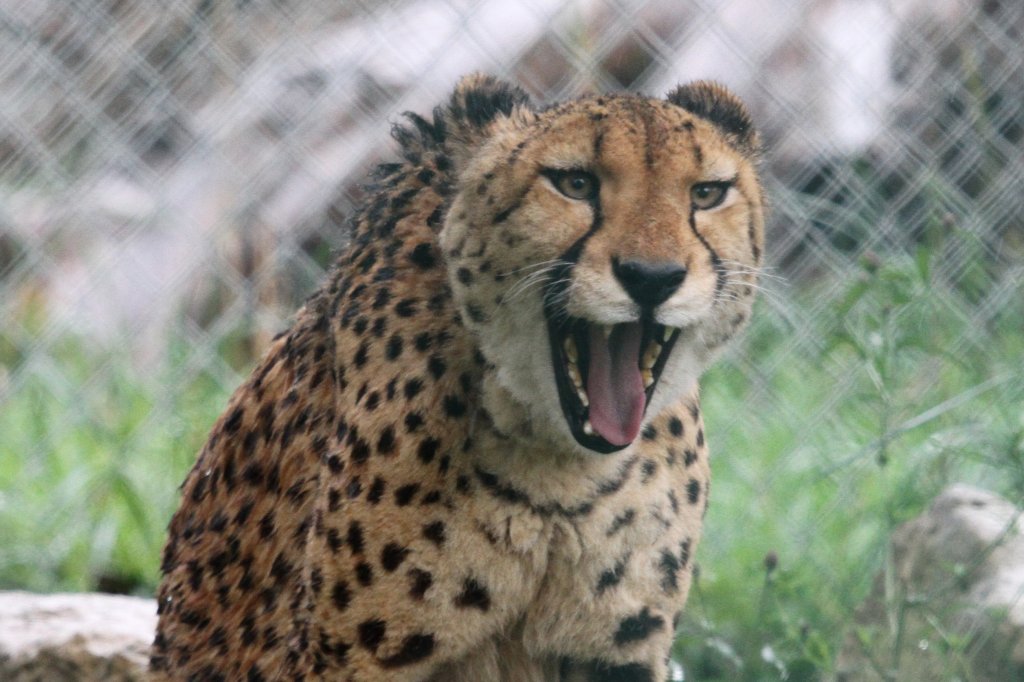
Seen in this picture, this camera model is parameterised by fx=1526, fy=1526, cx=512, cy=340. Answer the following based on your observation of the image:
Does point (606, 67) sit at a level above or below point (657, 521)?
above

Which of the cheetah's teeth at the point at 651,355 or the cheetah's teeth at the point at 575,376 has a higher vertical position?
the cheetah's teeth at the point at 651,355

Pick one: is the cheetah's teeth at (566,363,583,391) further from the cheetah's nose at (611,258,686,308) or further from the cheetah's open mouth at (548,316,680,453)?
the cheetah's nose at (611,258,686,308)

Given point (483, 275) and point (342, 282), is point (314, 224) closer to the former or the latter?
point (342, 282)

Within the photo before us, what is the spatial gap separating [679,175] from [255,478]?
1.03 meters

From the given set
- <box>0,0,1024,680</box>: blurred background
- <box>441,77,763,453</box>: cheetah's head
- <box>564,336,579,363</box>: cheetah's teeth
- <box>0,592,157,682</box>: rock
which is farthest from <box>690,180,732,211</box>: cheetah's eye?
<box>0,592,157,682</box>: rock

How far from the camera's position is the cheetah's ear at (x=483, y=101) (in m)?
2.51

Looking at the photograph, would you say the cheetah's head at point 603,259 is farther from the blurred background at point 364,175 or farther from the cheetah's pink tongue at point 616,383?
the blurred background at point 364,175

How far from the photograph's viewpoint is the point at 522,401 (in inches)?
92.8

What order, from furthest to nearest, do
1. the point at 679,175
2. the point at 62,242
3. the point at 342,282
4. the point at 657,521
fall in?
the point at 62,242 < the point at 342,282 < the point at 657,521 < the point at 679,175

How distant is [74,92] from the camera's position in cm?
441

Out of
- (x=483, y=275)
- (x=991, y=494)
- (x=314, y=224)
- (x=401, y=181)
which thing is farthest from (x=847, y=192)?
(x=483, y=275)

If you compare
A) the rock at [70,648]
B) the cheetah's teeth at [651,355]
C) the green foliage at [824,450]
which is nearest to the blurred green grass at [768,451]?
the green foliage at [824,450]

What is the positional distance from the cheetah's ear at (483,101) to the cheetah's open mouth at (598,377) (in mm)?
420

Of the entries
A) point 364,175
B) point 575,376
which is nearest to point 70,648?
point 364,175
